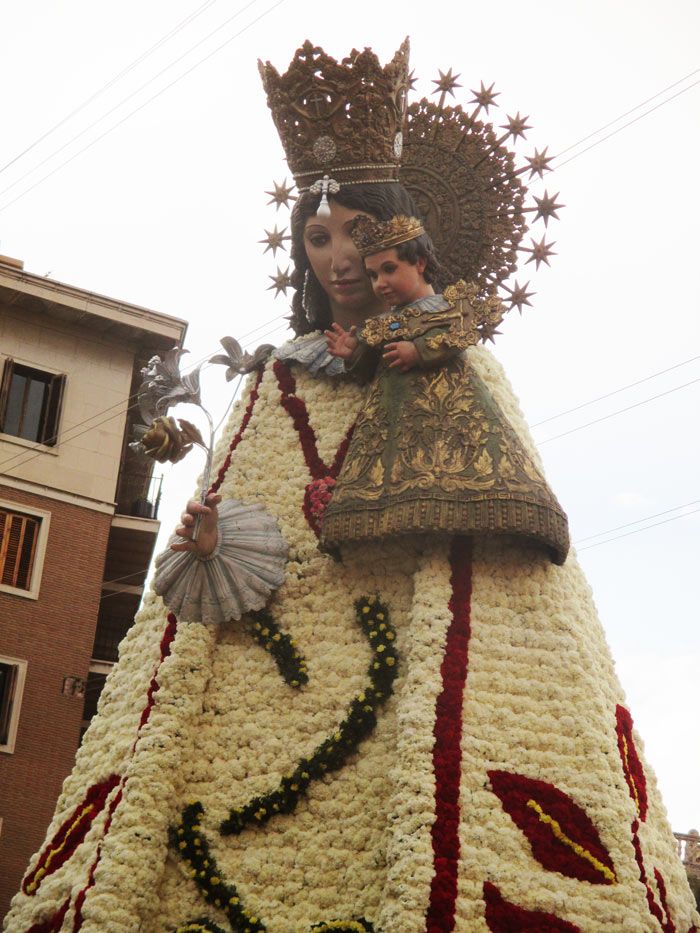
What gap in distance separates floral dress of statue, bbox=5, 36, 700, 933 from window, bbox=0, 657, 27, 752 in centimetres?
772

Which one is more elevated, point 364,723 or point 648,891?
point 364,723

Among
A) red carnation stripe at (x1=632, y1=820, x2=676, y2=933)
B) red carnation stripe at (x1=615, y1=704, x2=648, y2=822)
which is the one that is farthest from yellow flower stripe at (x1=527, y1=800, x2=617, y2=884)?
red carnation stripe at (x1=615, y1=704, x2=648, y2=822)

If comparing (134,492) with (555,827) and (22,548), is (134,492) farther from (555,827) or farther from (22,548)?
(555,827)

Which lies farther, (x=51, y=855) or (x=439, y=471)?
(x=51, y=855)

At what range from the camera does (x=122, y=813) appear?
24.3ft

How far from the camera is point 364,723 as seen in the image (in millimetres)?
7469

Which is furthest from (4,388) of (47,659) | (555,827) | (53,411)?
(555,827)

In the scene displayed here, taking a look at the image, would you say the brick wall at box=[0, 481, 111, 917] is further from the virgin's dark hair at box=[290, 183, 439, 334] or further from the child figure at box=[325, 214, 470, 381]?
the child figure at box=[325, 214, 470, 381]

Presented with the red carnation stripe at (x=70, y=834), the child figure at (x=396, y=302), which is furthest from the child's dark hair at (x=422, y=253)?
the red carnation stripe at (x=70, y=834)

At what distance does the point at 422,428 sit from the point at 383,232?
4.52 ft

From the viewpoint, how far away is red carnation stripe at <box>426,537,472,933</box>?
260 inches

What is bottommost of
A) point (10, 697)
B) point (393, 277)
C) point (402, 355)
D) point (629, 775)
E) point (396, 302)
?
point (629, 775)

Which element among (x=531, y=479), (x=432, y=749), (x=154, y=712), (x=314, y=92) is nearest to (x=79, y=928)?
(x=154, y=712)

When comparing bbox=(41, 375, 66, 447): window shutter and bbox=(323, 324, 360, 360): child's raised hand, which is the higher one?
bbox=(41, 375, 66, 447): window shutter
